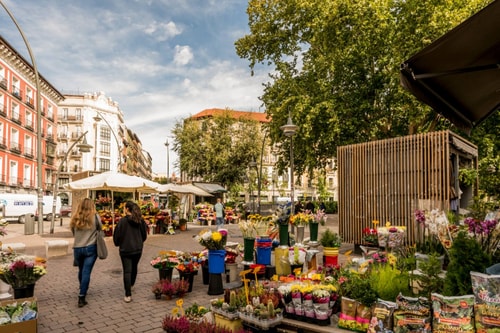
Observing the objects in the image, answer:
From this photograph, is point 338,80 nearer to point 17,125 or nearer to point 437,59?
point 437,59

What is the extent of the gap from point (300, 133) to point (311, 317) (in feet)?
52.9

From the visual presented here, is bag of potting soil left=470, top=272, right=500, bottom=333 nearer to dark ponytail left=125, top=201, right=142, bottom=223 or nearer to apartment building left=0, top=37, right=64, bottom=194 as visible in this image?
dark ponytail left=125, top=201, right=142, bottom=223

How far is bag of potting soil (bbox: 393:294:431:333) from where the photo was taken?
10.9ft

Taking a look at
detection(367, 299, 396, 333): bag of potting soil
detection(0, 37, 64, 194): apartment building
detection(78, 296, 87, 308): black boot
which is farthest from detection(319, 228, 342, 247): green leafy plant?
detection(0, 37, 64, 194): apartment building

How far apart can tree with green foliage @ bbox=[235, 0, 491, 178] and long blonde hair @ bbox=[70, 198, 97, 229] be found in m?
13.6

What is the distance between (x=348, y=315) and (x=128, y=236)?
420 centimetres

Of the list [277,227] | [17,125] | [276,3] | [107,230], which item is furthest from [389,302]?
[17,125]

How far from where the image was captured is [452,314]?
317 centimetres

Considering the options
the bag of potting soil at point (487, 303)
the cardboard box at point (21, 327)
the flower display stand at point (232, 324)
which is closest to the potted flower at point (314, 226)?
the flower display stand at point (232, 324)

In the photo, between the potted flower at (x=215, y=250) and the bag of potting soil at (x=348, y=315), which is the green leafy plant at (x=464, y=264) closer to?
the bag of potting soil at (x=348, y=315)

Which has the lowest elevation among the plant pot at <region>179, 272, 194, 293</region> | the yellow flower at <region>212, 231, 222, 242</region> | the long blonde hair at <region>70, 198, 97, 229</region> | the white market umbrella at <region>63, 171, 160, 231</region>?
the plant pot at <region>179, 272, 194, 293</region>

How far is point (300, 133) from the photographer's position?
19.6 meters

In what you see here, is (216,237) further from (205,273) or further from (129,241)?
(129,241)

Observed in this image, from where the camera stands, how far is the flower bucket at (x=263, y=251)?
7634mm
